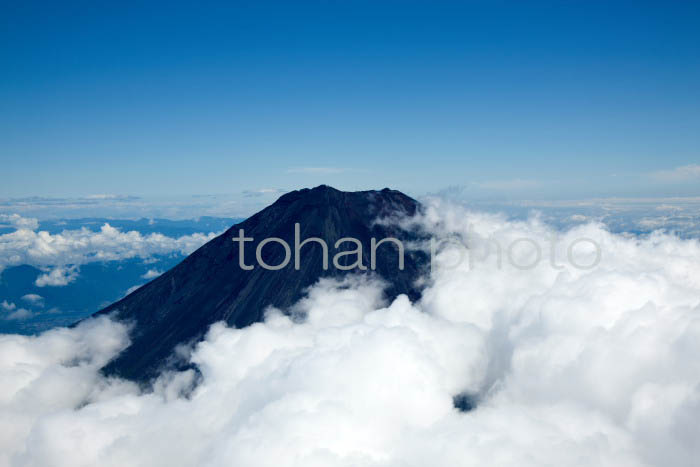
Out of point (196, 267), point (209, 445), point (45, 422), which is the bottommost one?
point (45, 422)

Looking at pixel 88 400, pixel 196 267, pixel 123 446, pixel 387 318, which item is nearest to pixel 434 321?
pixel 387 318

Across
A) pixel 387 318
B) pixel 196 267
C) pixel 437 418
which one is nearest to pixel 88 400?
pixel 196 267

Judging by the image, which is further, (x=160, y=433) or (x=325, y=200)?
(x=325, y=200)

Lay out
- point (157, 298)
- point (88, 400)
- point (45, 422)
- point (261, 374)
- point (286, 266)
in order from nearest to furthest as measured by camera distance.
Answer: point (261, 374), point (45, 422), point (88, 400), point (286, 266), point (157, 298)

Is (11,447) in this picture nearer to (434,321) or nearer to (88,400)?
(88,400)

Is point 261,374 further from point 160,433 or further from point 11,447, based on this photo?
point 11,447

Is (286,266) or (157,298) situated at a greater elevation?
(286,266)

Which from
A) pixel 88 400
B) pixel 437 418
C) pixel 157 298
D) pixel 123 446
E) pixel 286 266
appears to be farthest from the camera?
pixel 157 298
